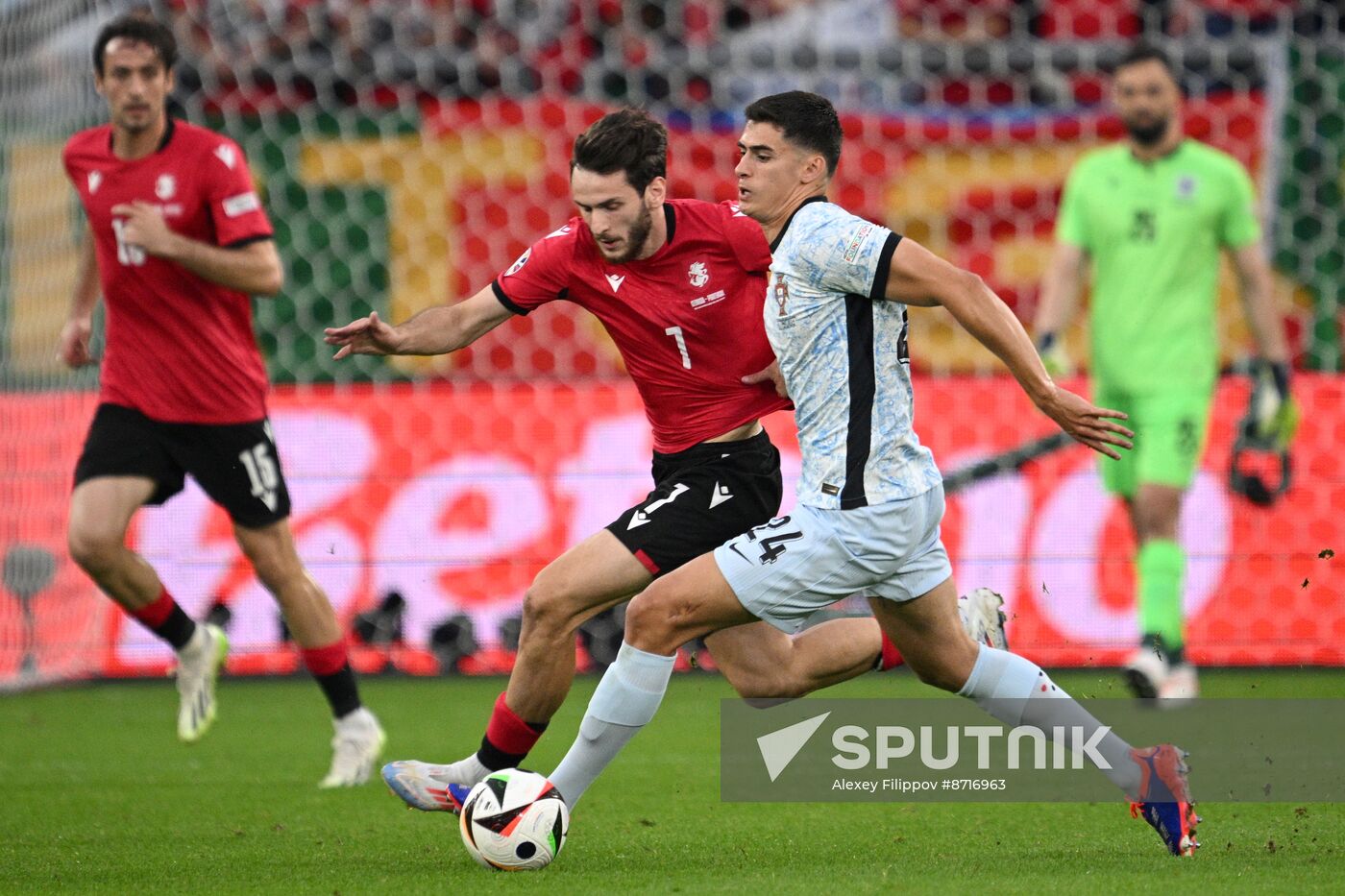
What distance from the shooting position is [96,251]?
21.6 ft

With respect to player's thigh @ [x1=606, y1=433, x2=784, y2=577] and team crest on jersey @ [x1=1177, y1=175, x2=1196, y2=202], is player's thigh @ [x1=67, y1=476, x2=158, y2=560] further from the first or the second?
team crest on jersey @ [x1=1177, y1=175, x2=1196, y2=202]

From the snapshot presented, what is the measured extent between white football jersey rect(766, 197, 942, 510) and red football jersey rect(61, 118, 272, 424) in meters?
2.49

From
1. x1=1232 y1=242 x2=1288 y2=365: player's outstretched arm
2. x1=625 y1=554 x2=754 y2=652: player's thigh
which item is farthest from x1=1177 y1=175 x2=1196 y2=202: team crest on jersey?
x1=625 y1=554 x2=754 y2=652: player's thigh

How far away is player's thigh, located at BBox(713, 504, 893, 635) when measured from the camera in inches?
174

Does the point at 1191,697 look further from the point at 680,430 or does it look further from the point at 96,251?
the point at 96,251

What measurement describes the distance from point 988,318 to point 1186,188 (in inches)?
151

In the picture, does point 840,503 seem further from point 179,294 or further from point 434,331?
point 179,294

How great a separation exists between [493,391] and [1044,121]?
12.0 ft

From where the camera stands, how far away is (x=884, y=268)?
431 cm

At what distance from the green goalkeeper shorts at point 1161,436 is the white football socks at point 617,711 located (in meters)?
3.43

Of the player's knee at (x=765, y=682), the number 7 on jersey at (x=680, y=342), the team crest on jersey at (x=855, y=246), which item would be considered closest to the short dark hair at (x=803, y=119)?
the team crest on jersey at (x=855, y=246)

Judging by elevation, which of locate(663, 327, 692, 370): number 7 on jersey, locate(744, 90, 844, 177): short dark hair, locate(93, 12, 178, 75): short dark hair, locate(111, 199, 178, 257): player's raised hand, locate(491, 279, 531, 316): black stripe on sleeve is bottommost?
locate(663, 327, 692, 370): number 7 on jersey

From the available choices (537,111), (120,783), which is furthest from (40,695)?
(537,111)

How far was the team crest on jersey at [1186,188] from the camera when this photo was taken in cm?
773
